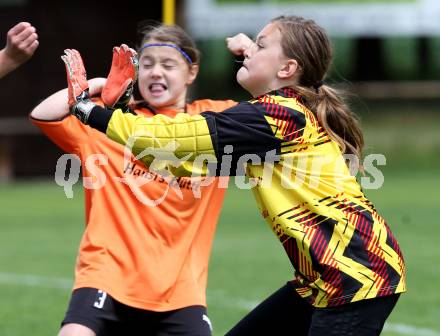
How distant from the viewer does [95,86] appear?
14.6 ft

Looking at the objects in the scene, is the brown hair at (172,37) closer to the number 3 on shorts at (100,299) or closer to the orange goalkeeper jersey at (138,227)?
the orange goalkeeper jersey at (138,227)

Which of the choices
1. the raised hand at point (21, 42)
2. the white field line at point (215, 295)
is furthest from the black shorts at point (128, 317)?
the white field line at point (215, 295)

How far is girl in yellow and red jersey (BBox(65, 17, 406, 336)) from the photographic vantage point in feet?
11.4

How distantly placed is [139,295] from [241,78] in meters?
1.10

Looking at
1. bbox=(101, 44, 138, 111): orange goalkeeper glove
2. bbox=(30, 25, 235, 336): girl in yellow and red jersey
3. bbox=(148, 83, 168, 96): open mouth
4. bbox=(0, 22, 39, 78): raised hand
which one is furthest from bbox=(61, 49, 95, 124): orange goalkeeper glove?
bbox=(148, 83, 168, 96): open mouth

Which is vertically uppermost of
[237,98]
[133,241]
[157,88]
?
[157,88]

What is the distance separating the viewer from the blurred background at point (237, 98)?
10119 millimetres

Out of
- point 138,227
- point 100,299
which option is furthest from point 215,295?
point 100,299

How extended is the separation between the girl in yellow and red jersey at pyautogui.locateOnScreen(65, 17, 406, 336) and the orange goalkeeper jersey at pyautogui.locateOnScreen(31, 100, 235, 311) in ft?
2.56

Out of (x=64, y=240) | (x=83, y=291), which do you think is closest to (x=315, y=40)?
(x=83, y=291)

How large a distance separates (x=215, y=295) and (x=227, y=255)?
7.22 feet

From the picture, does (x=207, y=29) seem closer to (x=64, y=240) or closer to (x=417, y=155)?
(x=417, y=155)

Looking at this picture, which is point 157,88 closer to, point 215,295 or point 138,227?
point 138,227

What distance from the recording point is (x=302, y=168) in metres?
3.61
